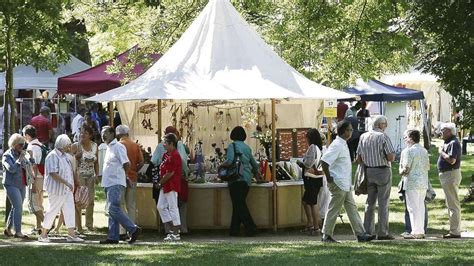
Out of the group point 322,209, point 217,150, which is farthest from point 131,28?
point 322,209

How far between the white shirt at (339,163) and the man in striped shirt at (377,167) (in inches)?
30.2

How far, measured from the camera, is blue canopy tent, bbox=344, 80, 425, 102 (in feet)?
102

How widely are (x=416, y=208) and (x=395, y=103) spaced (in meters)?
19.5

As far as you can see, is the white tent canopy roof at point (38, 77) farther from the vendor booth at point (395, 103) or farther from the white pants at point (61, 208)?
the white pants at point (61, 208)

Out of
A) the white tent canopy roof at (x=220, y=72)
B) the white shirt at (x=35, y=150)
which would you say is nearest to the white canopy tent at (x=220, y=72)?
the white tent canopy roof at (x=220, y=72)

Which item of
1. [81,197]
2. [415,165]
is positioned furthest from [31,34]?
[415,165]

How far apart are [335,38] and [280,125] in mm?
4267

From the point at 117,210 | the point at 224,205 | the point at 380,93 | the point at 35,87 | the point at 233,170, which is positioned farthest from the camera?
the point at 35,87

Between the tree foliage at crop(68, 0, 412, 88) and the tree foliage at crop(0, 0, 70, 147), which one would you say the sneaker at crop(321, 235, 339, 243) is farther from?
the tree foliage at crop(68, 0, 412, 88)

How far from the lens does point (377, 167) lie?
50.0 feet

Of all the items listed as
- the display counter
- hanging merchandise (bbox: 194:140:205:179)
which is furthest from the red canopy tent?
the display counter

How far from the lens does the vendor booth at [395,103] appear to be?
31.2 meters

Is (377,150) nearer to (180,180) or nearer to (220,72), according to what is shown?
(180,180)

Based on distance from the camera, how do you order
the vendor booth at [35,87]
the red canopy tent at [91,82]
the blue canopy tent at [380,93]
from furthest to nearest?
the vendor booth at [35,87] → the blue canopy tent at [380,93] → the red canopy tent at [91,82]
